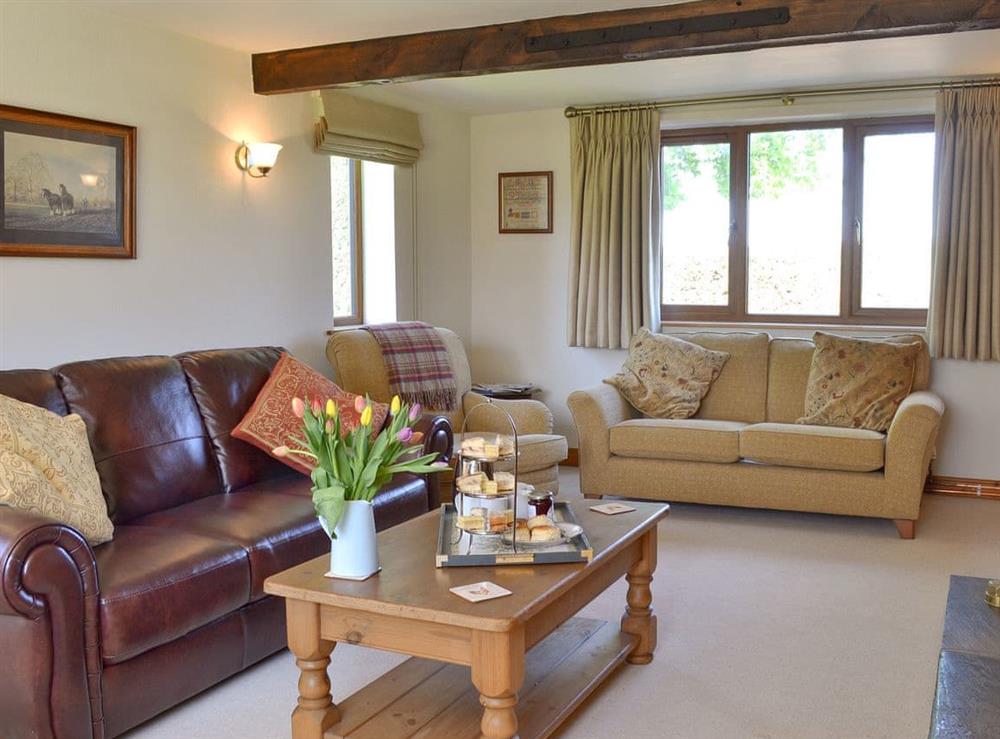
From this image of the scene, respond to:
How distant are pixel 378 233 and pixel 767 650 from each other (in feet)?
11.6

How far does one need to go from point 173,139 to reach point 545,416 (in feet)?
7.36

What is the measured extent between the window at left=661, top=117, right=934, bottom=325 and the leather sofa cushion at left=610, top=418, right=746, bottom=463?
1.18 m

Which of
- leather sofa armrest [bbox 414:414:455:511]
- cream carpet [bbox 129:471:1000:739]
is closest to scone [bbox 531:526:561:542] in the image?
cream carpet [bbox 129:471:1000:739]

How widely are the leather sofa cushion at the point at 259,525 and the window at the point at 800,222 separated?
348 centimetres

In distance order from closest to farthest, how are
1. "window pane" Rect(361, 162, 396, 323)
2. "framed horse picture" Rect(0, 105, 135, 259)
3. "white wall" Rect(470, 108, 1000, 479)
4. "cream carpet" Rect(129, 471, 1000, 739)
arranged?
1. "cream carpet" Rect(129, 471, 1000, 739)
2. "framed horse picture" Rect(0, 105, 135, 259)
3. "window pane" Rect(361, 162, 396, 323)
4. "white wall" Rect(470, 108, 1000, 479)

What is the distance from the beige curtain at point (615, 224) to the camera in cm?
619

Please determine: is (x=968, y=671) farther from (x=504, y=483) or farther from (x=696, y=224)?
(x=696, y=224)

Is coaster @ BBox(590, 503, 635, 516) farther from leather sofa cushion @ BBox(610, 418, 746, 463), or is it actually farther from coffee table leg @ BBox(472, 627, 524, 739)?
leather sofa cushion @ BBox(610, 418, 746, 463)


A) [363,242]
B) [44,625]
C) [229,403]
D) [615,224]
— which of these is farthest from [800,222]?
[44,625]

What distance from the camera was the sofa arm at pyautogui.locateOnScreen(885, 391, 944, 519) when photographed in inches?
185

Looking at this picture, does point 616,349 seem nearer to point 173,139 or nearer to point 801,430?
point 801,430

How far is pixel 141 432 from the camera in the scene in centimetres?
357

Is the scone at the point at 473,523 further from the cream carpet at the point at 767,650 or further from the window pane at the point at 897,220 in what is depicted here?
the window pane at the point at 897,220

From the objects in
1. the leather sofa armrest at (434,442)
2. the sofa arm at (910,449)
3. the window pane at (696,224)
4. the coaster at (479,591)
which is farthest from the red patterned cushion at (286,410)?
the window pane at (696,224)
